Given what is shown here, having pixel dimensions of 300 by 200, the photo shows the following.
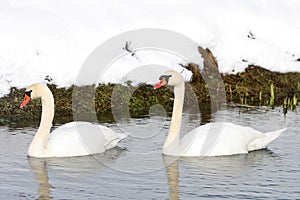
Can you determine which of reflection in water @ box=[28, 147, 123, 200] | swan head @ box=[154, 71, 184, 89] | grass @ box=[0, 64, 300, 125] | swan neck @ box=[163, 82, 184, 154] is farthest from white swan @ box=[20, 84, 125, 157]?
grass @ box=[0, 64, 300, 125]

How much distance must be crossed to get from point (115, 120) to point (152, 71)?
137 inches

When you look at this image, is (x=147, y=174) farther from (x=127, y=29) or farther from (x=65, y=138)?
(x=127, y=29)

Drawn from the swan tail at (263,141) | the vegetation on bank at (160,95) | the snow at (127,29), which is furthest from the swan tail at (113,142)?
the snow at (127,29)

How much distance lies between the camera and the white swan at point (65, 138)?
1128cm

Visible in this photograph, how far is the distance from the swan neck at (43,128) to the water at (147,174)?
0.23 m

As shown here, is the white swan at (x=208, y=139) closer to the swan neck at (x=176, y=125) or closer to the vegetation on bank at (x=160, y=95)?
the swan neck at (x=176, y=125)

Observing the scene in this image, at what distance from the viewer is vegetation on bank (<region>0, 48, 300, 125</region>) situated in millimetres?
15391

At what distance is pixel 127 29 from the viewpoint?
838 inches

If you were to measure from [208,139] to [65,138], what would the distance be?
240 cm

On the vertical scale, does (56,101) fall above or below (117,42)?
below

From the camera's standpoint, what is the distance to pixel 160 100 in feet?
55.6

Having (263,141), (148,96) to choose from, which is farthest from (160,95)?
(263,141)

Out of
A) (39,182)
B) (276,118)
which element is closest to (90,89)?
(276,118)

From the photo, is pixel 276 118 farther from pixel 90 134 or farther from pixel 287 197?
pixel 287 197
